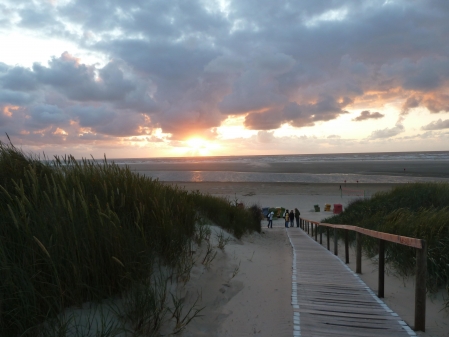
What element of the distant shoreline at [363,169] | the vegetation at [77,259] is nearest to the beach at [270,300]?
the vegetation at [77,259]

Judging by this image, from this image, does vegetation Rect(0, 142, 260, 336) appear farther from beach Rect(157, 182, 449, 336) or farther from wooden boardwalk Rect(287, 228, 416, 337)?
wooden boardwalk Rect(287, 228, 416, 337)

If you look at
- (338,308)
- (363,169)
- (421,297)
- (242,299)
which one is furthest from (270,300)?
(363,169)

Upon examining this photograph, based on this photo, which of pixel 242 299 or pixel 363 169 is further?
pixel 363 169

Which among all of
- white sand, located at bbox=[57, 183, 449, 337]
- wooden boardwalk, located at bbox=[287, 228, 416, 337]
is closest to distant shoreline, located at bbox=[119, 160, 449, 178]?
white sand, located at bbox=[57, 183, 449, 337]

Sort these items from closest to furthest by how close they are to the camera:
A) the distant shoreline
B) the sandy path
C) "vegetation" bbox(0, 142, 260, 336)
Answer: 1. "vegetation" bbox(0, 142, 260, 336)
2. the sandy path
3. the distant shoreline

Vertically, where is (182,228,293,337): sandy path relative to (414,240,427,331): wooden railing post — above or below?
below

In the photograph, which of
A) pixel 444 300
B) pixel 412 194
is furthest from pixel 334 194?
pixel 444 300

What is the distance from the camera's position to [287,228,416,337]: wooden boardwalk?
354 centimetres

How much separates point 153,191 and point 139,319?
2277mm

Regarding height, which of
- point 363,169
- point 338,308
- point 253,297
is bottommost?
point 253,297

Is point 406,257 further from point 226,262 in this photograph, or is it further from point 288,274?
point 226,262

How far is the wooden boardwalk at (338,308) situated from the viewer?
3543 mm

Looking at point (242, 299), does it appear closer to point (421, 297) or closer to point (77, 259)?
point (421, 297)

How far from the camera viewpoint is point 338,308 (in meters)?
4.11
